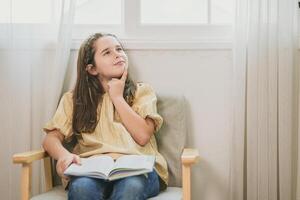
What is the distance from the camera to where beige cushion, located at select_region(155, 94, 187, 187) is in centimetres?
174

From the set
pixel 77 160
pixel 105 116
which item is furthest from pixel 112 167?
pixel 105 116

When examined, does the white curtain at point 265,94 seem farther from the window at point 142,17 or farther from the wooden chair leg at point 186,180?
the wooden chair leg at point 186,180

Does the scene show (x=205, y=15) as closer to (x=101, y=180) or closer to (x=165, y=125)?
(x=165, y=125)

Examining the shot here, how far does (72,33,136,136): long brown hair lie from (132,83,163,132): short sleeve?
0.09 feet

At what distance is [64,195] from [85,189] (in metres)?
0.19

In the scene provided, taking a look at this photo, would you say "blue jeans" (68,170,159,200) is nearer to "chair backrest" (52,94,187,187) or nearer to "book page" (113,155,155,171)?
"book page" (113,155,155,171)

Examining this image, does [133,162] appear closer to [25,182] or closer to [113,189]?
[113,189]

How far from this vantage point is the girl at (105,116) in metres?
1.61

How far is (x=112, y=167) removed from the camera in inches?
56.0

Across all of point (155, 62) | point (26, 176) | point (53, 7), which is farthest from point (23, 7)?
point (26, 176)

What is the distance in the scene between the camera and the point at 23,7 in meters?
1.88

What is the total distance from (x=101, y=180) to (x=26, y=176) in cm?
29

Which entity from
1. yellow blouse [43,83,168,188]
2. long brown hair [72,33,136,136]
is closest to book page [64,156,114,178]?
yellow blouse [43,83,168,188]

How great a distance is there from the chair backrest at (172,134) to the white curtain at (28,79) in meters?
0.22
